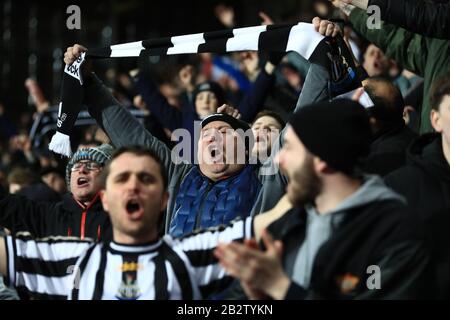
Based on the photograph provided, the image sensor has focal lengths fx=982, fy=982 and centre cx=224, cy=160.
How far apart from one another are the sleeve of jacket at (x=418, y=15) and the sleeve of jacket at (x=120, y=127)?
1469 millimetres

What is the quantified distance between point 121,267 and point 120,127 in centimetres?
196

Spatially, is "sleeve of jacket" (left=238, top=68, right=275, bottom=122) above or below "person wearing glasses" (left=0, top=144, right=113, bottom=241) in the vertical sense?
above

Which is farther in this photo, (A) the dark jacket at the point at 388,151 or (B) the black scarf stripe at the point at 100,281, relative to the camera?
(A) the dark jacket at the point at 388,151

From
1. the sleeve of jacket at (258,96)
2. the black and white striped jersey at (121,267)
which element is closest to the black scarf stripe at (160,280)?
the black and white striped jersey at (121,267)

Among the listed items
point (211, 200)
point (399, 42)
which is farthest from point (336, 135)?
point (399, 42)

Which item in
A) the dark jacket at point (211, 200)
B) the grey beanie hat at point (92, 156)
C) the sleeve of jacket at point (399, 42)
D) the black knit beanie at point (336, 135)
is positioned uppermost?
the sleeve of jacket at point (399, 42)

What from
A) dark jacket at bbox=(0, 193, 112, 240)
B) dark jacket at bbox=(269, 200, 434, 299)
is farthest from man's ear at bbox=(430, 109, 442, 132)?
dark jacket at bbox=(0, 193, 112, 240)

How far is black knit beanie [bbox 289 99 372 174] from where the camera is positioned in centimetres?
384

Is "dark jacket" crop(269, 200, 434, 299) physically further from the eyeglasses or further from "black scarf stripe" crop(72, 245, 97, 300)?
the eyeglasses

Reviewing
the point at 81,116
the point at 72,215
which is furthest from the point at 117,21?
the point at 72,215

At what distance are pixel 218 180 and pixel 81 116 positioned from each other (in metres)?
3.75

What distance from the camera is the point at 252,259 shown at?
3.57m

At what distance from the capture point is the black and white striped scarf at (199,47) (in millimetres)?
5453

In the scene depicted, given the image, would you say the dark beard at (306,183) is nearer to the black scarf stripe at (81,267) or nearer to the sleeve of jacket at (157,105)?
the black scarf stripe at (81,267)
